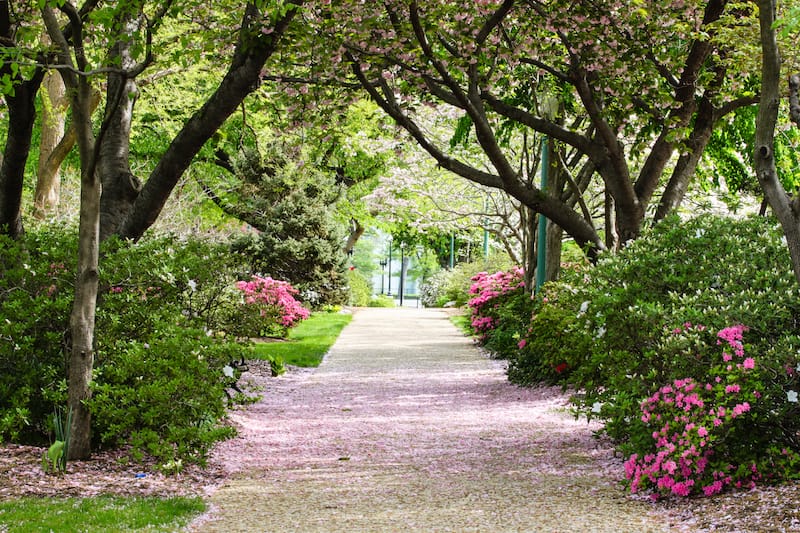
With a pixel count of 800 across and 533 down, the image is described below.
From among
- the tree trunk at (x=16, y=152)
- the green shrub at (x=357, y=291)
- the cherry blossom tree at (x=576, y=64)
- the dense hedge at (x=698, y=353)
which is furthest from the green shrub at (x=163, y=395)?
the green shrub at (x=357, y=291)

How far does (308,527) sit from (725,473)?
2.33 m

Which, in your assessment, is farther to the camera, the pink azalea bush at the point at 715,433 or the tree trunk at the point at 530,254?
the tree trunk at the point at 530,254

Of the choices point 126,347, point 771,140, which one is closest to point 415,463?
point 126,347

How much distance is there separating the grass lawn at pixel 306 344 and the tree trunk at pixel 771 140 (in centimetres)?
747

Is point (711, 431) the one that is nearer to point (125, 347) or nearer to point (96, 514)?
point (96, 514)

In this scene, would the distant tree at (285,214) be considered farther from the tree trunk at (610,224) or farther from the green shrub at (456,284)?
the tree trunk at (610,224)

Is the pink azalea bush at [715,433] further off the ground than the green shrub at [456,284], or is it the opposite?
the green shrub at [456,284]

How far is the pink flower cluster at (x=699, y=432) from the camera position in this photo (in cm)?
468

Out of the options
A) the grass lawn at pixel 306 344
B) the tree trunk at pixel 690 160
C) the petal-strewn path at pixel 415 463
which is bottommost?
the petal-strewn path at pixel 415 463

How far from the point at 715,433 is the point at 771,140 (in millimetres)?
1627

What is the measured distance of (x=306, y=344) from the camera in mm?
15828

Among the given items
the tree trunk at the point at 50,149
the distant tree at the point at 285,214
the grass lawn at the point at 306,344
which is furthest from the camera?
the distant tree at the point at 285,214

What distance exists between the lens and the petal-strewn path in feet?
15.7

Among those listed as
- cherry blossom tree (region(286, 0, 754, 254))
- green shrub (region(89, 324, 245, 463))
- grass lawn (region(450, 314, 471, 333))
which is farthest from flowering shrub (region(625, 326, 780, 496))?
grass lawn (region(450, 314, 471, 333))
